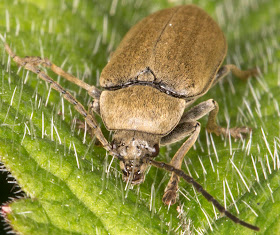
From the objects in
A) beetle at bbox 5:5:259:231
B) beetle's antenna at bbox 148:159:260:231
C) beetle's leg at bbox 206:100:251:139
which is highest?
beetle at bbox 5:5:259:231

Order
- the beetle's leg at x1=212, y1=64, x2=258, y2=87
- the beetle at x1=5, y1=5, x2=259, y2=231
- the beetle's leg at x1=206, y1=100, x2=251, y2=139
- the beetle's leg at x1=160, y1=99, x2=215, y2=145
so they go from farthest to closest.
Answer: the beetle's leg at x1=212, y1=64, x2=258, y2=87, the beetle's leg at x1=206, y1=100, x2=251, y2=139, the beetle's leg at x1=160, y1=99, x2=215, y2=145, the beetle at x1=5, y1=5, x2=259, y2=231

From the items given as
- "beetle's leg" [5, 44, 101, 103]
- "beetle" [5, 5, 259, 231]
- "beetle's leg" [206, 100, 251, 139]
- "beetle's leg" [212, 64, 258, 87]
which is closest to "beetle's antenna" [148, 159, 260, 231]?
"beetle" [5, 5, 259, 231]

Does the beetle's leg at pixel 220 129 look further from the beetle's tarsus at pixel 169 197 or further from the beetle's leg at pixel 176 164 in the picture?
the beetle's tarsus at pixel 169 197

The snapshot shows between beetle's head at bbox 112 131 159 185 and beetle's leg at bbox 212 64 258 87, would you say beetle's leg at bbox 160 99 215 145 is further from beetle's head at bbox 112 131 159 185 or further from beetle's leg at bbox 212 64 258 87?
beetle's leg at bbox 212 64 258 87

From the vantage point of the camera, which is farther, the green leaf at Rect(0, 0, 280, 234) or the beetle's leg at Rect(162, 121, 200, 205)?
the beetle's leg at Rect(162, 121, 200, 205)

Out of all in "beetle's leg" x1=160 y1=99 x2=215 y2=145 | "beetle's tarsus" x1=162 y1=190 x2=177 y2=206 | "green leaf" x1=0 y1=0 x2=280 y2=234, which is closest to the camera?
"green leaf" x1=0 y1=0 x2=280 y2=234

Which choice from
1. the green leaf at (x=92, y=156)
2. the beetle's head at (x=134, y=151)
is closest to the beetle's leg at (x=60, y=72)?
the green leaf at (x=92, y=156)

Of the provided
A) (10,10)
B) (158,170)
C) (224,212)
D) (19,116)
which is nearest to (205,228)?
(224,212)

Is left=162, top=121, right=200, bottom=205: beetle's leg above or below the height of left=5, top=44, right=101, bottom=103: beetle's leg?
below
